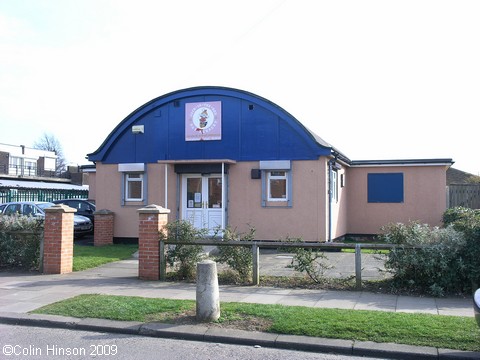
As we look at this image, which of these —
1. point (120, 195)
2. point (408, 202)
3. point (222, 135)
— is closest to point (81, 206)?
point (120, 195)

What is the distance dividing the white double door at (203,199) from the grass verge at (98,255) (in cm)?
242

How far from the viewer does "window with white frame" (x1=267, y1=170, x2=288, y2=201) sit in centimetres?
1608

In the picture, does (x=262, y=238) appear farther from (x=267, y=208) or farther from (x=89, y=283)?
(x=89, y=283)

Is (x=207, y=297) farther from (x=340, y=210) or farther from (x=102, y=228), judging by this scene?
(x=340, y=210)

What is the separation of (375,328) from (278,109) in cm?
1059

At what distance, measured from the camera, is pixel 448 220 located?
53.8 feet

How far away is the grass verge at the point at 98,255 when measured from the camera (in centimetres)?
1234

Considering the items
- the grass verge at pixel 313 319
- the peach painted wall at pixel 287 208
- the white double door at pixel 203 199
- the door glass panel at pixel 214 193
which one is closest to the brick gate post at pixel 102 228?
the white double door at pixel 203 199

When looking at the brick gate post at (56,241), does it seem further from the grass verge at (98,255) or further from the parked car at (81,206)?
the parked car at (81,206)

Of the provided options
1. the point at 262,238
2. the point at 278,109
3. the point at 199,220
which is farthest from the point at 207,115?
the point at 262,238

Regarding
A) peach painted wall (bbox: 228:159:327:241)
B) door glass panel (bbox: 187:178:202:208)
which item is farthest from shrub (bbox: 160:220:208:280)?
door glass panel (bbox: 187:178:202:208)

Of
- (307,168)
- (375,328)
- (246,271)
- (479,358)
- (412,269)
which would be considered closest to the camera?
(479,358)

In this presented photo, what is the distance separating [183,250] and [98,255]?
497cm

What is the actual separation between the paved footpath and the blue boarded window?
376 inches
